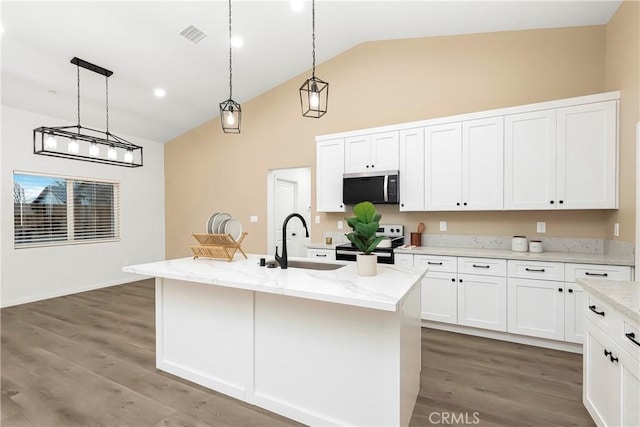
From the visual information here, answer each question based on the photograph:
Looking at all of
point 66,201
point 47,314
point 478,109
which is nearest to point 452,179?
point 478,109

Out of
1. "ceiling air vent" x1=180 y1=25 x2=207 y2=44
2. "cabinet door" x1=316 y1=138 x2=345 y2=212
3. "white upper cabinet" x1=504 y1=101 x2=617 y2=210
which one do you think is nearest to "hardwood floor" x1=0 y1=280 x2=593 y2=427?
"white upper cabinet" x1=504 y1=101 x2=617 y2=210

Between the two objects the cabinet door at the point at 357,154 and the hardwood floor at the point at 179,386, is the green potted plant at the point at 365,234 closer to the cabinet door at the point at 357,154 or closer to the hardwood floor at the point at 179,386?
the hardwood floor at the point at 179,386

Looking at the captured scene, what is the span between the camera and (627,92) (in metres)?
2.69

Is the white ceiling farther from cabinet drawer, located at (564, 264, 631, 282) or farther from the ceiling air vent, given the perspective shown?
cabinet drawer, located at (564, 264, 631, 282)

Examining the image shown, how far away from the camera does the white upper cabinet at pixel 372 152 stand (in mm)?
3852

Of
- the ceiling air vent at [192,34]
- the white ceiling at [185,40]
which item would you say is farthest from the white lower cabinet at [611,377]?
the ceiling air vent at [192,34]

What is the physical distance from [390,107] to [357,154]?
2.74 feet

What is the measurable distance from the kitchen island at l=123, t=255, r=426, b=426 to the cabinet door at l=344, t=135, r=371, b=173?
83.0 inches

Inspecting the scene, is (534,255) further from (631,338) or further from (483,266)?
(631,338)

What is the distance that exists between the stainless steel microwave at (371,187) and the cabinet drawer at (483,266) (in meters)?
1.05

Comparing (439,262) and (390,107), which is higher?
(390,107)

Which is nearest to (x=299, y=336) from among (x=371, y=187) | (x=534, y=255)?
(x=371, y=187)

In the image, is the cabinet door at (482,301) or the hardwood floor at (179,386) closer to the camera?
the hardwood floor at (179,386)

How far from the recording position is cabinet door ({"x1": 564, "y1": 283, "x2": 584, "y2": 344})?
2.76 metres
